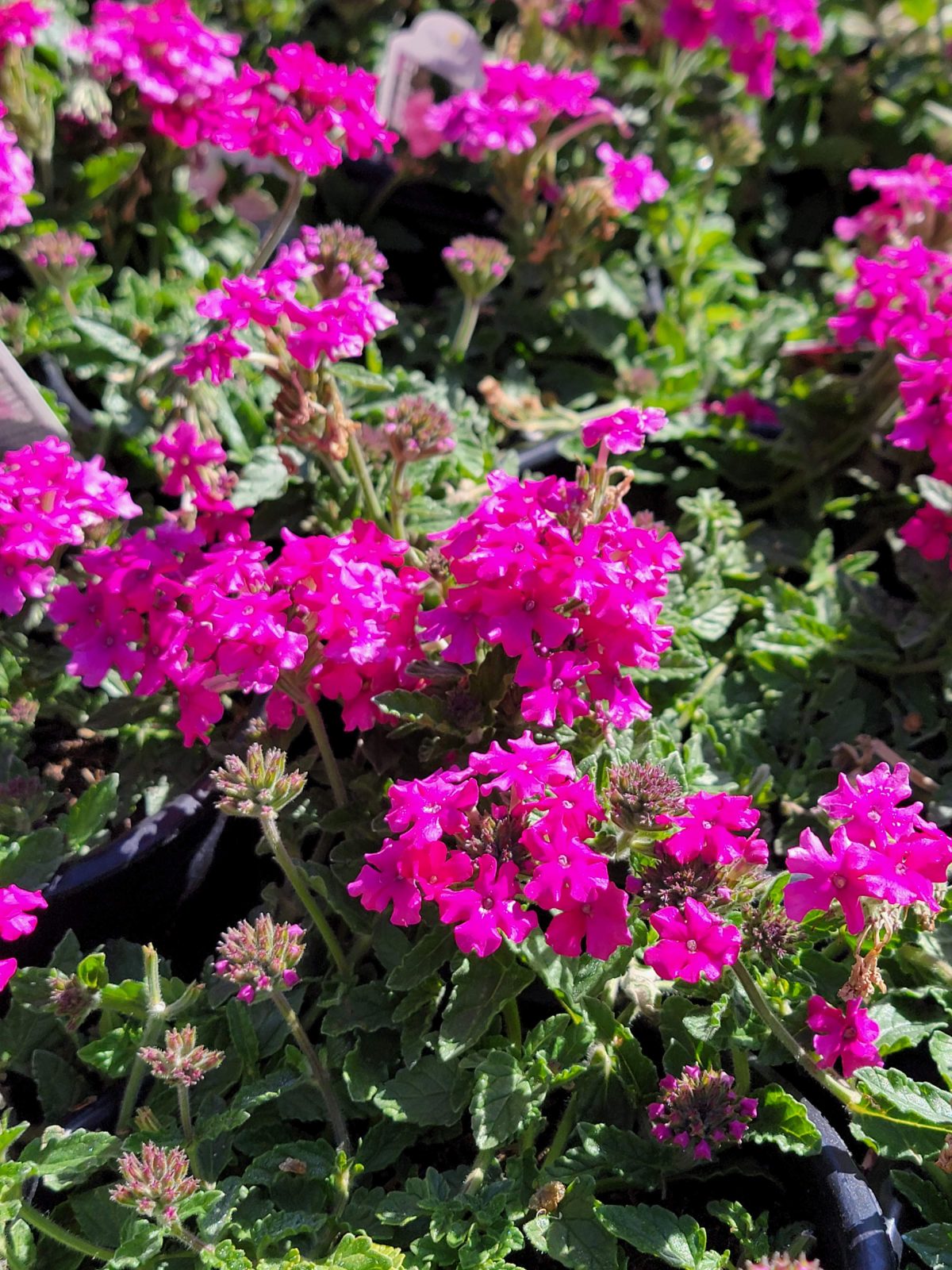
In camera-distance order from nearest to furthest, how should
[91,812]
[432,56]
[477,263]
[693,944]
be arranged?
[693,944] → [91,812] → [477,263] → [432,56]

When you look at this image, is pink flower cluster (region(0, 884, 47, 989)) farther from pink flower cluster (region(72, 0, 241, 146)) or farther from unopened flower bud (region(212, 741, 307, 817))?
pink flower cluster (region(72, 0, 241, 146))

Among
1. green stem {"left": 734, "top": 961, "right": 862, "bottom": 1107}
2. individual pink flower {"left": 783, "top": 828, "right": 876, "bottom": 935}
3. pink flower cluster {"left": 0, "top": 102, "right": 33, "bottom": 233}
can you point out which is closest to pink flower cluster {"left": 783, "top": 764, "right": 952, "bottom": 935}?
individual pink flower {"left": 783, "top": 828, "right": 876, "bottom": 935}

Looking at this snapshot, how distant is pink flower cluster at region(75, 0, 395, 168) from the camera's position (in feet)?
5.24

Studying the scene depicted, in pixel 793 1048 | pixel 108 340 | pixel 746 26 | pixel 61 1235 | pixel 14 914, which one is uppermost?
pixel 746 26

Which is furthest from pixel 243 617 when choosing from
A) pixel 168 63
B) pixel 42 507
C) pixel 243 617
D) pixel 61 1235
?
pixel 168 63

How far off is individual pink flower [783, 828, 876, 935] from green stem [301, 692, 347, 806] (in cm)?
57

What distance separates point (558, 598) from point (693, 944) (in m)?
0.35

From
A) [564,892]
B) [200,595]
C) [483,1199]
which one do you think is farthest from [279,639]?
[483,1199]

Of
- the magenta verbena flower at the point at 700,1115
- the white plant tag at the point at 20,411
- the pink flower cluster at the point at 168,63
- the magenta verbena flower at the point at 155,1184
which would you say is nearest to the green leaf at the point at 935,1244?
the magenta verbena flower at the point at 700,1115

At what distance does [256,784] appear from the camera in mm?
1122

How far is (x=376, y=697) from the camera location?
1.26 meters

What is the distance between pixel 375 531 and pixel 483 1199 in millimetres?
741

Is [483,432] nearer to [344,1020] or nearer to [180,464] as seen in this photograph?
[180,464]

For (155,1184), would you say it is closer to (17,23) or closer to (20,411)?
(20,411)
